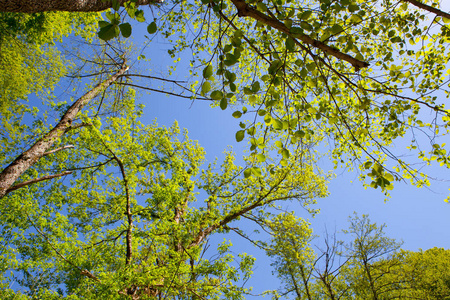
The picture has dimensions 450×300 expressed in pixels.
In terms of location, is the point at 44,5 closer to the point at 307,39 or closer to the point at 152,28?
the point at 152,28

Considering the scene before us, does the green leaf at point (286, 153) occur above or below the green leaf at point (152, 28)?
below

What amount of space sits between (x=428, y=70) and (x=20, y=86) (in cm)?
1173

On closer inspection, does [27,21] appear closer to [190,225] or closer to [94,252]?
[94,252]

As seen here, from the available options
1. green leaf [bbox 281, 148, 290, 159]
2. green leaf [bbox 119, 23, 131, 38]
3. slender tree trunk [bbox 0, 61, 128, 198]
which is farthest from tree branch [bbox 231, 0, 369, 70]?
slender tree trunk [bbox 0, 61, 128, 198]

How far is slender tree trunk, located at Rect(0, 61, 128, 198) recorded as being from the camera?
14.4 feet

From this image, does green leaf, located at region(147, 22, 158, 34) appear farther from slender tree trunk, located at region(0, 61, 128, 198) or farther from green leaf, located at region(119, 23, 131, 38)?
slender tree trunk, located at region(0, 61, 128, 198)

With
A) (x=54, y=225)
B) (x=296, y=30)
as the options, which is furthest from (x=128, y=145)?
(x=296, y=30)

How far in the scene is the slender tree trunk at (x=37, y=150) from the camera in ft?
14.4

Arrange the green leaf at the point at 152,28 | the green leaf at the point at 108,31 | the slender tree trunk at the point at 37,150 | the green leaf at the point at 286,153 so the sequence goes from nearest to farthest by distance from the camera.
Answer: the green leaf at the point at 108,31 → the green leaf at the point at 152,28 → the green leaf at the point at 286,153 → the slender tree trunk at the point at 37,150

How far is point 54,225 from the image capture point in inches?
235

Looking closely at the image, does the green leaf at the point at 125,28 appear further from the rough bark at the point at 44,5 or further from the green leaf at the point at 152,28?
the rough bark at the point at 44,5

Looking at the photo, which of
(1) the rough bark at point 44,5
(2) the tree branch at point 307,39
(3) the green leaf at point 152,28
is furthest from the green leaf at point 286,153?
(1) the rough bark at point 44,5

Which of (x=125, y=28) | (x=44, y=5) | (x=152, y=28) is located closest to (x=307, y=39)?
(x=152, y=28)

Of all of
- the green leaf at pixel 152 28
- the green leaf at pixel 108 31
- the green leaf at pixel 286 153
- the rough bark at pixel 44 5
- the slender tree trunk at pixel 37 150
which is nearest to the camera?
the green leaf at pixel 108 31
